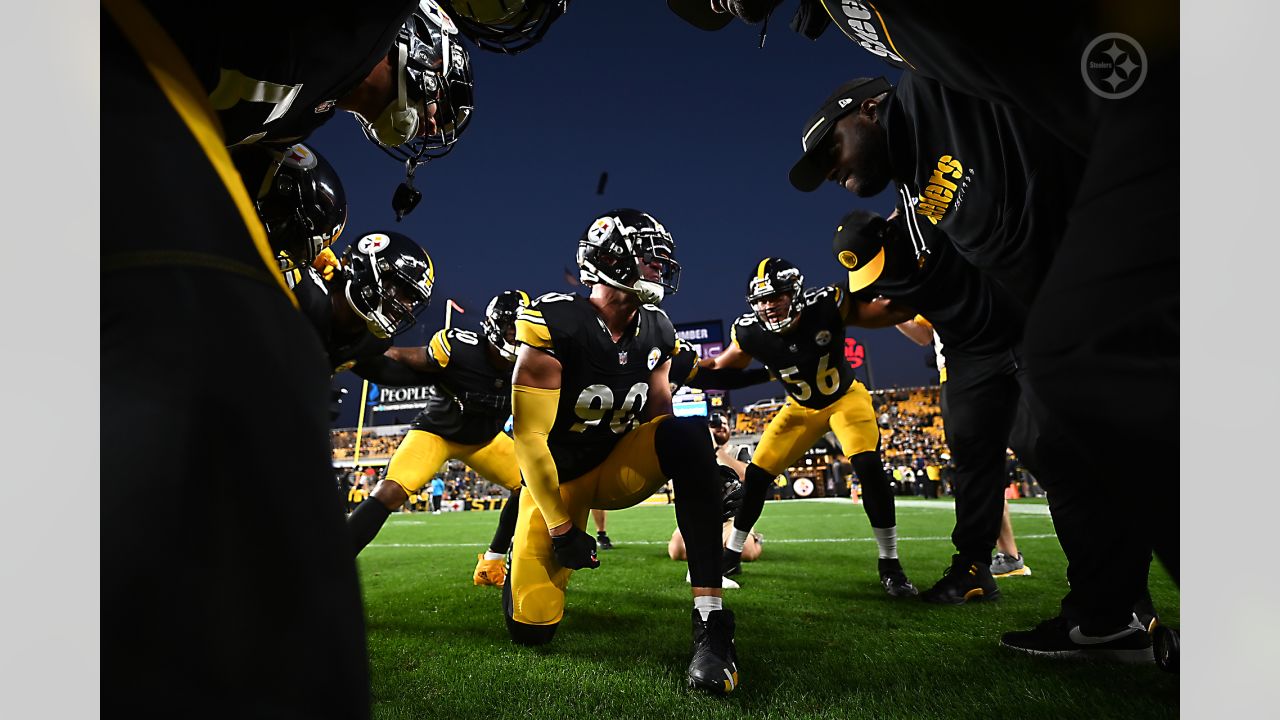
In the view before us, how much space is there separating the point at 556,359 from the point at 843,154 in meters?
1.66

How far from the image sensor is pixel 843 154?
270 centimetres

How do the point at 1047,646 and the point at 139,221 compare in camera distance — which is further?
the point at 1047,646

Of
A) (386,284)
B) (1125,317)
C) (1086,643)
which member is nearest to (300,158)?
(1125,317)

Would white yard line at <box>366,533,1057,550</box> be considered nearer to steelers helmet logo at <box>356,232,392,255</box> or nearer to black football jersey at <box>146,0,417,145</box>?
steelers helmet logo at <box>356,232,392,255</box>

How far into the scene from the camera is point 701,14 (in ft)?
6.44

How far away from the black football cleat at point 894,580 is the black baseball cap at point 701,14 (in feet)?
12.0

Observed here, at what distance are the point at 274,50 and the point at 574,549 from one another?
2.44 meters

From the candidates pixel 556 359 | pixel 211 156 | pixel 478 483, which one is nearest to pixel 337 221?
pixel 556 359

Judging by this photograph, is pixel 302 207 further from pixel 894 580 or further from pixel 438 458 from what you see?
pixel 894 580

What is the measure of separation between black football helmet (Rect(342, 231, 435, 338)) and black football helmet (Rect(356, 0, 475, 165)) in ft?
9.47

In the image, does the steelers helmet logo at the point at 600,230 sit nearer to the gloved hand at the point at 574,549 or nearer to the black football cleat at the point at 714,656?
the gloved hand at the point at 574,549

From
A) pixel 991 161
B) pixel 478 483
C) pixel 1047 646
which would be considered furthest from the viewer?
pixel 478 483

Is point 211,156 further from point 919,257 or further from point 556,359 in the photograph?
point 919,257

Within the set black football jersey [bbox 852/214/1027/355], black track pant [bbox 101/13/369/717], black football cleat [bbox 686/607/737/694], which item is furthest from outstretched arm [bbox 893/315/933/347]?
black track pant [bbox 101/13/369/717]
